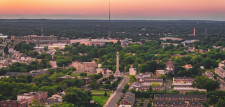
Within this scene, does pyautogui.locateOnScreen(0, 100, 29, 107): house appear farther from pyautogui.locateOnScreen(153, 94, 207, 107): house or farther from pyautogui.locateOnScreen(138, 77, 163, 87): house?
pyautogui.locateOnScreen(138, 77, 163, 87): house

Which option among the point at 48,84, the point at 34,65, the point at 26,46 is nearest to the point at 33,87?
the point at 48,84

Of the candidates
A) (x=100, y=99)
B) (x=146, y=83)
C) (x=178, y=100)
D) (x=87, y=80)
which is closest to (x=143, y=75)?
(x=146, y=83)

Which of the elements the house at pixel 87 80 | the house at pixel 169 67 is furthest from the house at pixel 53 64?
the house at pixel 169 67

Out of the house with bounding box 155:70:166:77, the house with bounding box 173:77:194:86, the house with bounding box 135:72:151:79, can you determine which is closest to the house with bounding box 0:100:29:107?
the house with bounding box 173:77:194:86

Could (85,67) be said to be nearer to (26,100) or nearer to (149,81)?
(149,81)

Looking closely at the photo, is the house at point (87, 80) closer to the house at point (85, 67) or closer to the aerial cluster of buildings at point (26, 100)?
the house at point (85, 67)

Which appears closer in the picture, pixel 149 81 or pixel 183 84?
pixel 183 84
